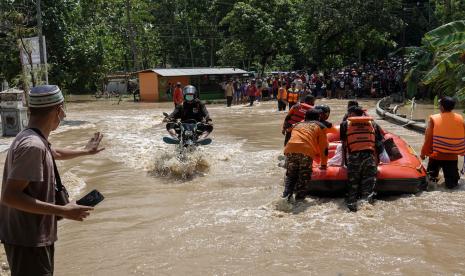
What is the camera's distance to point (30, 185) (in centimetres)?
301

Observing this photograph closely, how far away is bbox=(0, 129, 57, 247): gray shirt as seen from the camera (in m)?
2.95

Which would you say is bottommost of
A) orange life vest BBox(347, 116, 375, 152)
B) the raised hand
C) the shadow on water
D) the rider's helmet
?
the shadow on water

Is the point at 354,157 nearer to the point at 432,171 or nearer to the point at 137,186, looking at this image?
the point at 432,171

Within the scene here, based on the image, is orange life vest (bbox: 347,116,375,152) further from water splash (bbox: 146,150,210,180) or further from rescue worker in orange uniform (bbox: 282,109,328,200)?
water splash (bbox: 146,150,210,180)

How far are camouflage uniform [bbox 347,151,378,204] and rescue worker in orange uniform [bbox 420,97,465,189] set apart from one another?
4.35ft

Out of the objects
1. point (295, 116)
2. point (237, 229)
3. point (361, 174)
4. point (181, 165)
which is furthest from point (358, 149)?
point (181, 165)

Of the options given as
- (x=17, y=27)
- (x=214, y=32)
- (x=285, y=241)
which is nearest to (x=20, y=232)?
(x=285, y=241)

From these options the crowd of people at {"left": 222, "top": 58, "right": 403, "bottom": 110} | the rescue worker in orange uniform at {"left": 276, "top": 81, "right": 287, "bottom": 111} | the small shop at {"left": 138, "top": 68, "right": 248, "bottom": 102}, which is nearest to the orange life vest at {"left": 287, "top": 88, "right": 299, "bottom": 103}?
the rescue worker in orange uniform at {"left": 276, "top": 81, "right": 287, "bottom": 111}

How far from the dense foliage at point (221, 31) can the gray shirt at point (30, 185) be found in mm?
11948

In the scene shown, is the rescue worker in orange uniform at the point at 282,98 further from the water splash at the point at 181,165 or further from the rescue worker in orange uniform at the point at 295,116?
the rescue worker in orange uniform at the point at 295,116

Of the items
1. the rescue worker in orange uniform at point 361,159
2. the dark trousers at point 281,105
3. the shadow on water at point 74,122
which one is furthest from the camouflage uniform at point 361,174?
the dark trousers at point 281,105

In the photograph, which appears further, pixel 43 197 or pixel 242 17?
pixel 242 17

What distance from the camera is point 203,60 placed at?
56.0 meters

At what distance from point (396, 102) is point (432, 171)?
20032mm
